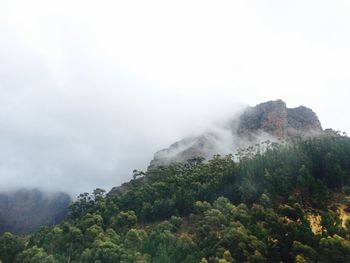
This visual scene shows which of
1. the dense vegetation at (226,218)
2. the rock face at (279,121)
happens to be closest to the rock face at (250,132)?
the rock face at (279,121)

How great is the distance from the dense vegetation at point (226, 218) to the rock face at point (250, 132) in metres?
56.6

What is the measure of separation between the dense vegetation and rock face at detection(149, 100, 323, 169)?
56.6 m

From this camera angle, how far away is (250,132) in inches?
6767

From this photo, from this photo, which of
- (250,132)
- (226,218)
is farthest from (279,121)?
(226,218)

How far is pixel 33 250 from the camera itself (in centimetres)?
7081

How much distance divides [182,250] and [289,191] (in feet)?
81.5

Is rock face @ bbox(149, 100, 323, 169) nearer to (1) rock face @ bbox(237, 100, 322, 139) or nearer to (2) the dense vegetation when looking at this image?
(1) rock face @ bbox(237, 100, 322, 139)

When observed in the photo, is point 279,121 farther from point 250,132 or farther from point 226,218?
point 226,218

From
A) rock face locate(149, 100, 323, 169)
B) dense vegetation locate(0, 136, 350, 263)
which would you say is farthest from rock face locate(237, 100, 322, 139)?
dense vegetation locate(0, 136, 350, 263)

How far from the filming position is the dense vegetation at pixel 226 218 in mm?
60156

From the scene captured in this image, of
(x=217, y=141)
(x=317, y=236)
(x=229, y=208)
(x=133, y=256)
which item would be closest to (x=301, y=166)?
(x=229, y=208)

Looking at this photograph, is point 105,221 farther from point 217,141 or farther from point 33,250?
point 217,141

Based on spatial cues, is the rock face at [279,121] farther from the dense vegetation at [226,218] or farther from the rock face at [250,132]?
the dense vegetation at [226,218]

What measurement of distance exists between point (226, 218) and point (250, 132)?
10286 centimetres
